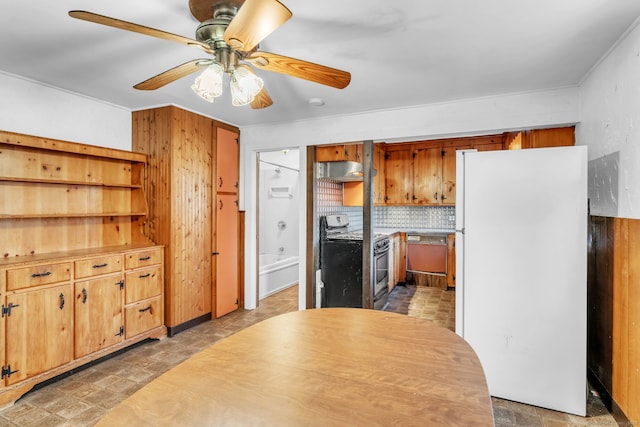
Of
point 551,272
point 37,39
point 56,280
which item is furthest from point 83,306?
point 551,272

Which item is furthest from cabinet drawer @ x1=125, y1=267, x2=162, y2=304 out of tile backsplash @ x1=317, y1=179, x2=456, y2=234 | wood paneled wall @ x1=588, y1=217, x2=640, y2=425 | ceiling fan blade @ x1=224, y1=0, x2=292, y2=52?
wood paneled wall @ x1=588, y1=217, x2=640, y2=425

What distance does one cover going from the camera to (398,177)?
5.56m

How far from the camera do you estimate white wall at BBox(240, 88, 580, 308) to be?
2.93 m

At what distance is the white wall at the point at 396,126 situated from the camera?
2932mm

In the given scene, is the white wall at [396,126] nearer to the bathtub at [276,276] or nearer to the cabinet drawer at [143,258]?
the bathtub at [276,276]

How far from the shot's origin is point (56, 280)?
→ 2510 millimetres

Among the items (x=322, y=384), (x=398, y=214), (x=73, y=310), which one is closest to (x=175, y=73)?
(x=322, y=384)

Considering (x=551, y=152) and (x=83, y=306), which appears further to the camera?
(x=83, y=306)

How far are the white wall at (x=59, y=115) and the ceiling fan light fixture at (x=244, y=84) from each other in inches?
89.3

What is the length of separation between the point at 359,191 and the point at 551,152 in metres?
3.08

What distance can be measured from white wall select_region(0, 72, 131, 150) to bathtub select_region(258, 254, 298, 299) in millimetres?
2434

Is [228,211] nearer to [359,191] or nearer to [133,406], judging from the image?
[359,191]

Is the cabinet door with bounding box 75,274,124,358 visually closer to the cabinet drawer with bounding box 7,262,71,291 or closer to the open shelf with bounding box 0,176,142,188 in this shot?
the cabinet drawer with bounding box 7,262,71,291

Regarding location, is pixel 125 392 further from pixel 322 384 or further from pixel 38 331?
pixel 322 384
